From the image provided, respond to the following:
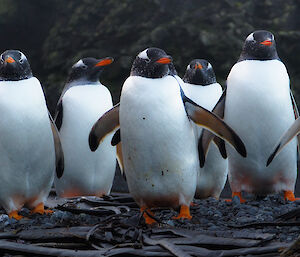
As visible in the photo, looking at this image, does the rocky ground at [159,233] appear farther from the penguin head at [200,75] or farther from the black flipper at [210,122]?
the penguin head at [200,75]

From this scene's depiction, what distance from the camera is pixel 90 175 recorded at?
5.59 m

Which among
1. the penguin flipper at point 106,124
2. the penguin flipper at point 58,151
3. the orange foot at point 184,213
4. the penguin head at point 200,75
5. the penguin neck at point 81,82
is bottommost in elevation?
the orange foot at point 184,213

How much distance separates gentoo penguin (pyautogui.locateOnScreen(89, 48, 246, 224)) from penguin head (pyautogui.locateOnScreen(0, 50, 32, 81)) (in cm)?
84

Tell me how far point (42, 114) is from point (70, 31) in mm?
9129

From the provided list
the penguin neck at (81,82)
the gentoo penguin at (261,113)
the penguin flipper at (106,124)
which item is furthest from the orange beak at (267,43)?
the penguin neck at (81,82)

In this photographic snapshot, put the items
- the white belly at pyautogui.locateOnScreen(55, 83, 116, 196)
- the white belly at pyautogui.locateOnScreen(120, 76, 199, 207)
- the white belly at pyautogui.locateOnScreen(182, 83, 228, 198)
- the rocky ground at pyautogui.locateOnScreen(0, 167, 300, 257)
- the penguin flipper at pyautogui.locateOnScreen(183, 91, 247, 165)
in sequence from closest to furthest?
the rocky ground at pyautogui.locateOnScreen(0, 167, 300, 257), the white belly at pyautogui.locateOnScreen(120, 76, 199, 207), the penguin flipper at pyautogui.locateOnScreen(183, 91, 247, 165), the white belly at pyautogui.locateOnScreen(182, 83, 228, 198), the white belly at pyautogui.locateOnScreen(55, 83, 116, 196)

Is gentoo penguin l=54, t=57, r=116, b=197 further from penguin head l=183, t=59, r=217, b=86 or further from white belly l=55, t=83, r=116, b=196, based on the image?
penguin head l=183, t=59, r=217, b=86

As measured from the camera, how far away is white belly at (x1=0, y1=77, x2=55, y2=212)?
4309 mm

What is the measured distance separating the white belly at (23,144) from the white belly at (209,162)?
4.09 feet

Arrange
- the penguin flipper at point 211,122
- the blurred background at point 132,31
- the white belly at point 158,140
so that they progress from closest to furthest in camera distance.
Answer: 1. the white belly at point 158,140
2. the penguin flipper at point 211,122
3. the blurred background at point 132,31

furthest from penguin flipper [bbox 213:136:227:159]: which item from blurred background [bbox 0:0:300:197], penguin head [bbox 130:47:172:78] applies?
blurred background [bbox 0:0:300:197]

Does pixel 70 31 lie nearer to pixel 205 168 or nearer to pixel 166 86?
pixel 205 168

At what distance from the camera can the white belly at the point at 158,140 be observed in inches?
157

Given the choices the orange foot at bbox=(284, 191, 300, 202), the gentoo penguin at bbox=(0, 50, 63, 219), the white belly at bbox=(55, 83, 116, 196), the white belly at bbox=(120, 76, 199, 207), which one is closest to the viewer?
the white belly at bbox=(120, 76, 199, 207)
